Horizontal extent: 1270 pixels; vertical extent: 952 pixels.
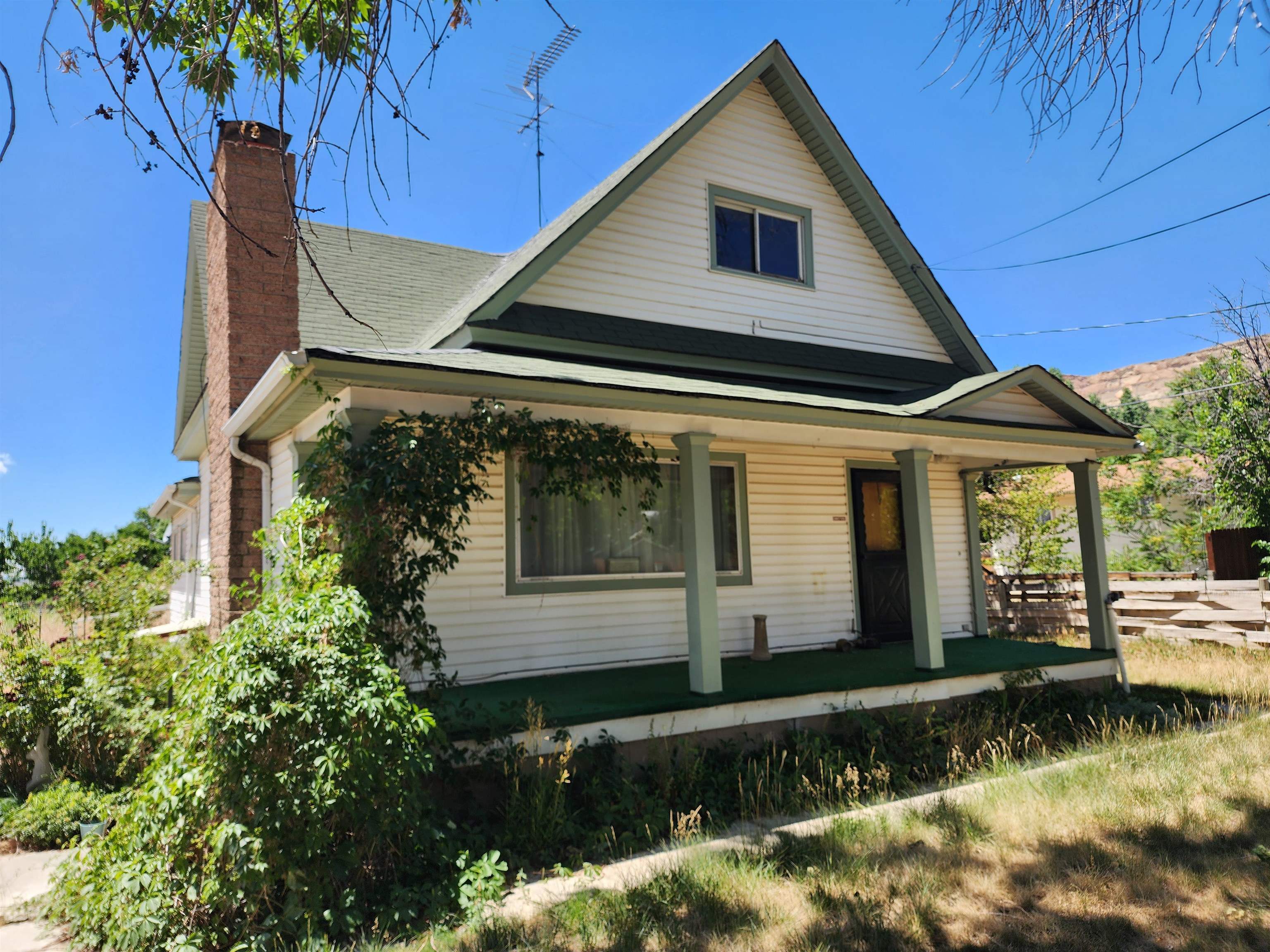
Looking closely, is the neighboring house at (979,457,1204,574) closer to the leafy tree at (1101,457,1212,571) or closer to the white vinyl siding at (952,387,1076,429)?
the leafy tree at (1101,457,1212,571)

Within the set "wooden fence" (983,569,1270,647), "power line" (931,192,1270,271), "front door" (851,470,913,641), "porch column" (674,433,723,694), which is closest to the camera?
"porch column" (674,433,723,694)

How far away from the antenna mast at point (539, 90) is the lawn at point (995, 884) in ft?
33.4

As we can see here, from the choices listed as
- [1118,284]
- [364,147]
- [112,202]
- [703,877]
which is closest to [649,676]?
[703,877]

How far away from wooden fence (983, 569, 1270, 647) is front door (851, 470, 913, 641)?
13.2 ft

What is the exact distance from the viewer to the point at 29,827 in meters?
5.82

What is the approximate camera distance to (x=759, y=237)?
10.2m

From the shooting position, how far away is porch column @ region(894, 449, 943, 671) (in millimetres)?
8195

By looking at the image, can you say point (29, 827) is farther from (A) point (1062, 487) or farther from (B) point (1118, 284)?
(B) point (1118, 284)

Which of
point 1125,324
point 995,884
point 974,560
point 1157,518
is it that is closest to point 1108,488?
point 1157,518

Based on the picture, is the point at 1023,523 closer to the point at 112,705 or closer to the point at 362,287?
the point at 362,287

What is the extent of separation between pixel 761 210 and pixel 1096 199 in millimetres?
3817

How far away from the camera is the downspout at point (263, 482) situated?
26.0ft

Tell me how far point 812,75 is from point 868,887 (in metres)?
9.72

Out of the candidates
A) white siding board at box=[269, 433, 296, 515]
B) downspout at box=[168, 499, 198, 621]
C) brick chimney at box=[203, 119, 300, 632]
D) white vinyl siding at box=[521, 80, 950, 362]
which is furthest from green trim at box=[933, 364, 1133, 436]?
downspout at box=[168, 499, 198, 621]
